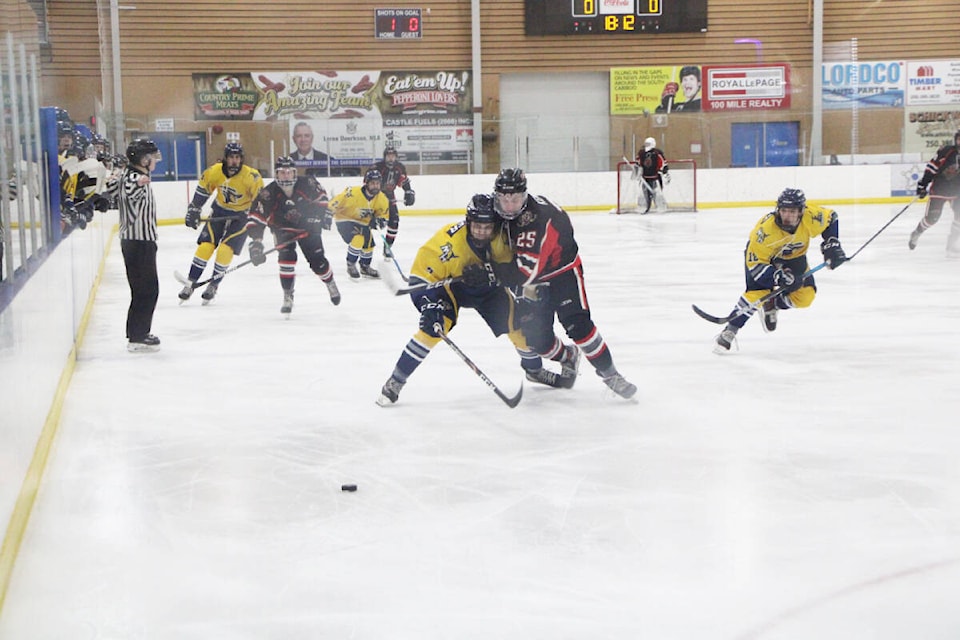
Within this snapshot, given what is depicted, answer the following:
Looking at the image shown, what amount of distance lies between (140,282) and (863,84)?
594 inches

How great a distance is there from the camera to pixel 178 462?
3.66 m

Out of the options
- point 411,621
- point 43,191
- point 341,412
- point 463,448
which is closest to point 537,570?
point 411,621

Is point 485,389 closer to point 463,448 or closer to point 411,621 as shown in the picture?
point 463,448

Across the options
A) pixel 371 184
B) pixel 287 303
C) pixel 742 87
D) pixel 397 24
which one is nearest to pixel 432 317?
pixel 287 303

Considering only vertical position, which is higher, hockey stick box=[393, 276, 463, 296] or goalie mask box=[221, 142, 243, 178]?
goalie mask box=[221, 142, 243, 178]

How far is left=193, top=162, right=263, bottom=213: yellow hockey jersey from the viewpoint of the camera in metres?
7.64

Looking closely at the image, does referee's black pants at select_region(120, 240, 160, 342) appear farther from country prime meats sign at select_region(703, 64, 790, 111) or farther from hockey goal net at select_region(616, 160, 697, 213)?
country prime meats sign at select_region(703, 64, 790, 111)

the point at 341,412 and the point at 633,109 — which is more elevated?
the point at 633,109

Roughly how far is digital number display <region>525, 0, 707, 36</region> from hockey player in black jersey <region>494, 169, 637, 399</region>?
14168mm

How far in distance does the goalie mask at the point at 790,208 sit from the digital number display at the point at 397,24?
44.0 ft

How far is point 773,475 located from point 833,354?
2196 mm

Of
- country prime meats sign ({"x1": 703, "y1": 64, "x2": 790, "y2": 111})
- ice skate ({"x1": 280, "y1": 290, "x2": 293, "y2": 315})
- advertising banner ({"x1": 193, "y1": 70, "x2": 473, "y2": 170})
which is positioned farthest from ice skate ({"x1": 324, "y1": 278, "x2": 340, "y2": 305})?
country prime meats sign ({"x1": 703, "y1": 64, "x2": 790, "y2": 111})

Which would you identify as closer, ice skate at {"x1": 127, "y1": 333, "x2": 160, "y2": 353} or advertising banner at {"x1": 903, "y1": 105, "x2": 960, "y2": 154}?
ice skate at {"x1": 127, "y1": 333, "x2": 160, "y2": 353}

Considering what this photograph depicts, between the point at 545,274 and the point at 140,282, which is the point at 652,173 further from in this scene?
the point at 545,274
